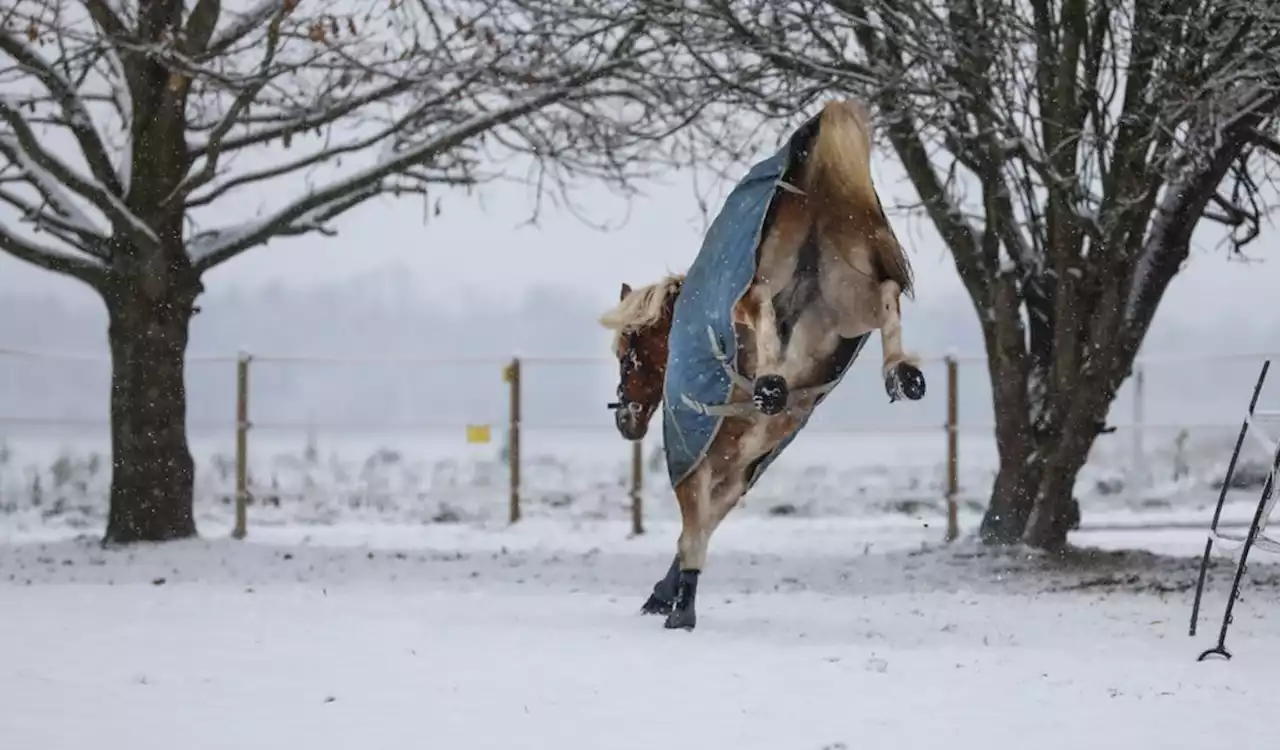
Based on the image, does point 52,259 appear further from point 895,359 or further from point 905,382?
point 905,382

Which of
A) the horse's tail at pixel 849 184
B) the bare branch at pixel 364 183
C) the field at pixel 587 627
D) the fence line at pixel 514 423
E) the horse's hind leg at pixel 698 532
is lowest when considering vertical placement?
the field at pixel 587 627

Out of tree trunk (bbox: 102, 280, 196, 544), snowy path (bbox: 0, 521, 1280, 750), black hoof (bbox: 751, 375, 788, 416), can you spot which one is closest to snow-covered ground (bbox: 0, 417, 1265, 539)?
tree trunk (bbox: 102, 280, 196, 544)

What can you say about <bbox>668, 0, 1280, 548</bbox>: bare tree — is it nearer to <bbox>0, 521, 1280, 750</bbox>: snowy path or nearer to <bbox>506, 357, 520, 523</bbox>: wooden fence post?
<bbox>0, 521, 1280, 750</bbox>: snowy path

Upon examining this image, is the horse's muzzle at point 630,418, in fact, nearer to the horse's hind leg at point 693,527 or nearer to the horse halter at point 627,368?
the horse halter at point 627,368

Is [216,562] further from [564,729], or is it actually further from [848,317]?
[564,729]

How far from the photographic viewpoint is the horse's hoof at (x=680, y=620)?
7309mm

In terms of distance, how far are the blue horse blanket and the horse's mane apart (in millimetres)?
370

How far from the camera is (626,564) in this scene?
11820 mm

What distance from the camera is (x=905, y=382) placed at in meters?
6.61

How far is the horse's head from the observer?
792 cm

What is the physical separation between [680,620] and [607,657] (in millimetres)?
1000

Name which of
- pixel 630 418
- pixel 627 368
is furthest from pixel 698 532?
pixel 627 368

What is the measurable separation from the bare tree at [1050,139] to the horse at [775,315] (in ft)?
9.92

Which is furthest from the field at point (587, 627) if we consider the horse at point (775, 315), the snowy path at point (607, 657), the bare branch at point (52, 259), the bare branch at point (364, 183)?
the bare branch at point (364, 183)
